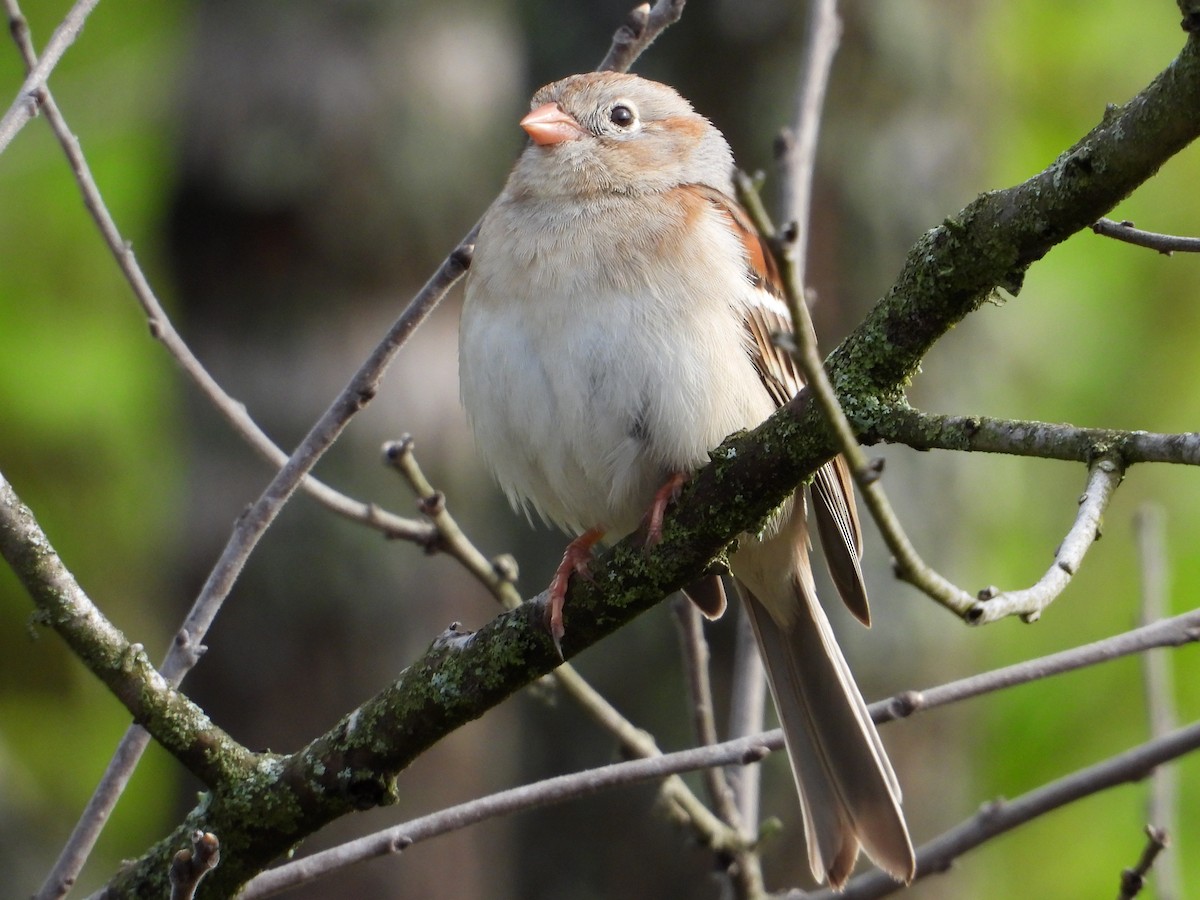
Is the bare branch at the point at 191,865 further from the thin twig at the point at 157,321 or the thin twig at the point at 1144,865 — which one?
the thin twig at the point at 1144,865

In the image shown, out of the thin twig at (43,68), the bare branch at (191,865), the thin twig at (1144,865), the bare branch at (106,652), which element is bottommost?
the thin twig at (1144,865)

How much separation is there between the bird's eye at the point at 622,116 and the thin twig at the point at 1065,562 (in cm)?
226

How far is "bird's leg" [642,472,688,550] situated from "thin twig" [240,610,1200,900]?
351 millimetres

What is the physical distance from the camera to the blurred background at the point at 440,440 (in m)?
5.26

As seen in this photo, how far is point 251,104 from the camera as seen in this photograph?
5.21m

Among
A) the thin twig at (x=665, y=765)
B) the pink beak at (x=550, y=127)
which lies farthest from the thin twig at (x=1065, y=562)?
the pink beak at (x=550, y=127)

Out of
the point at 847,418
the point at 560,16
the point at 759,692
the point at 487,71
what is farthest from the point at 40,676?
the point at 847,418

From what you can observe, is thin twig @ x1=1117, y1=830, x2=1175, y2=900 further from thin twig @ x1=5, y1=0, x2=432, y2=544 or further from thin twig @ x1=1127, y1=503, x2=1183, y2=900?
thin twig @ x1=5, y1=0, x2=432, y2=544

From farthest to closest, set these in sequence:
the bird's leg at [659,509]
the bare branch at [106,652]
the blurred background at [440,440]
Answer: the blurred background at [440,440], the bird's leg at [659,509], the bare branch at [106,652]

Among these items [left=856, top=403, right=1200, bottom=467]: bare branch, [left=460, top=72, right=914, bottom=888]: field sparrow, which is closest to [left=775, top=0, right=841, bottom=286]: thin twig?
[left=460, top=72, right=914, bottom=888]: field sparrow

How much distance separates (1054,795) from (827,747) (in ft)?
3.12

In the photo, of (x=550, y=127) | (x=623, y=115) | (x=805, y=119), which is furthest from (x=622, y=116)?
(x=805, y=119)

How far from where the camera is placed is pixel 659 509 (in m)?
2.54

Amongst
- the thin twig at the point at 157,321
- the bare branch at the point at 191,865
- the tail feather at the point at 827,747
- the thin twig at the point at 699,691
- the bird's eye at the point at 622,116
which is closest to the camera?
the bare branch at the point at 191,865
